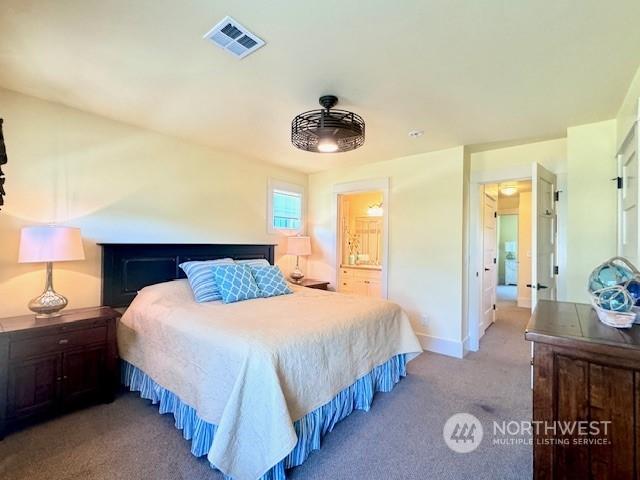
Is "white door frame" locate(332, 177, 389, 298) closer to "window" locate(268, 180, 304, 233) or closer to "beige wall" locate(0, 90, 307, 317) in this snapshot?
"window" locate(268, 180, 304, 233)

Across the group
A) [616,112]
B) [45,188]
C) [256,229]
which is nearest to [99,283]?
[45,188]

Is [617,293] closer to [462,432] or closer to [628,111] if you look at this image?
[462,432]

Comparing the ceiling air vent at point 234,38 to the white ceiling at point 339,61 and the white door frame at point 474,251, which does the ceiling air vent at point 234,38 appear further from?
the white door frame at point 474,251

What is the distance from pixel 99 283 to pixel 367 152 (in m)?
3.17

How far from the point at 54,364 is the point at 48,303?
0.45m

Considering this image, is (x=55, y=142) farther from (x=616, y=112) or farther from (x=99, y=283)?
(x=616, y=112)

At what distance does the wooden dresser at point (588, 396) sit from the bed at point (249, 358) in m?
1.14

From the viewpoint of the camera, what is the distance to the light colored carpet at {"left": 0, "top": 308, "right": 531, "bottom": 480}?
5.62ft

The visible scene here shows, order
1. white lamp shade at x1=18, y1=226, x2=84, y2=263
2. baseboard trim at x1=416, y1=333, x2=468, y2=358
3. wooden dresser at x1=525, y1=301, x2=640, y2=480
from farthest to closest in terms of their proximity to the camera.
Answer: baseboard trim at x1=416, y1=333, x2=468, y2=358 < white lamp shade at x1=18, y1=226, x2=84, y2=263 < wooden dresser at x1=525, y1=301, x2=640, y2=480

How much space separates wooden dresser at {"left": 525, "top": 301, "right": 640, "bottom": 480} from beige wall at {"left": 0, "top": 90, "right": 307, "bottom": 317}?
3282 millimetres

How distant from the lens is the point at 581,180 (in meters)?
2.83

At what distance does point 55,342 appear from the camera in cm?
215

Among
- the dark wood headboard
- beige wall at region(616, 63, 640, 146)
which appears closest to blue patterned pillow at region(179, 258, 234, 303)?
the dark wood headboard

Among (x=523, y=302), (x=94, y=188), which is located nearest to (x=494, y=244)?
(x=523, y=302)
